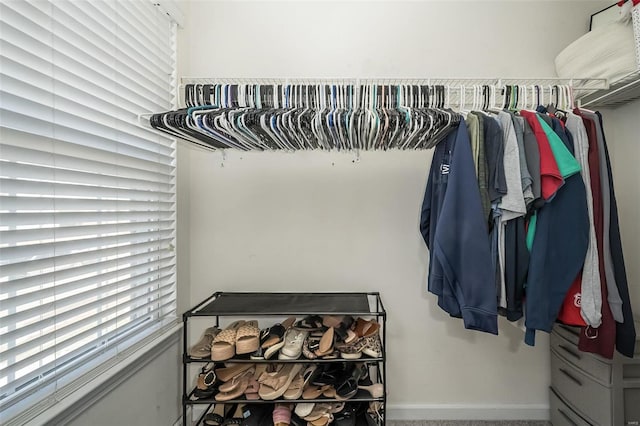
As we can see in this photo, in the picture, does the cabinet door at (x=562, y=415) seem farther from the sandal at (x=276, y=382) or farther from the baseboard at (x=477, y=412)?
the sandal at (x=276, y=382)

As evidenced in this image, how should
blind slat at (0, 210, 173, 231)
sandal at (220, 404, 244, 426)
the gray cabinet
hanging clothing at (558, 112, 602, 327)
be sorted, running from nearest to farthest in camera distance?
blind slat at (0, 210, 173, 231) → hanging clothing at (558, 112, 602, 327) → the gray cabinet → sandal at (220, 404, 244, 426)

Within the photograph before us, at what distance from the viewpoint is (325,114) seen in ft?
3.19

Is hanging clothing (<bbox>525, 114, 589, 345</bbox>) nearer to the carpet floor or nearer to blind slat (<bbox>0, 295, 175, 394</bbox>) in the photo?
the carpet floor

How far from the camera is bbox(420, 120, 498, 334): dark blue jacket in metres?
0.95

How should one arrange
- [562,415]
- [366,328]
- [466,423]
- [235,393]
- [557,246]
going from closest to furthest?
1. [557,246]
2. [235,393]
3. [366,328]
4. [562,415]
5. [466,423]

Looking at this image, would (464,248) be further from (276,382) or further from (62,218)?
(62,218)

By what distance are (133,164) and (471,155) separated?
1355 millimetres

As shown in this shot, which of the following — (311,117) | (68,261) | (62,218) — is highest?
(311,117)

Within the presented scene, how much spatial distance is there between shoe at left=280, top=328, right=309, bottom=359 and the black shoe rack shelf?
0.09 feet

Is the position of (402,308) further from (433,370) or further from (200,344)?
(200,344)

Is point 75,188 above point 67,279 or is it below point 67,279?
above

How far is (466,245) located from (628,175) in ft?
4.08

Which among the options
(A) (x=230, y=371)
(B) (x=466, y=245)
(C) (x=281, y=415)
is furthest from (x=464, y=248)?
(A) (x=230, y=371)

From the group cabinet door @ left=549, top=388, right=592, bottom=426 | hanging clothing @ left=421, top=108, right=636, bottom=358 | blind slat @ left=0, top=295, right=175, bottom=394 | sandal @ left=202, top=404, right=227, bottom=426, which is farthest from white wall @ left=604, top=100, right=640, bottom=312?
blind slat @ left=0, top=295, right=175, bottom=394
